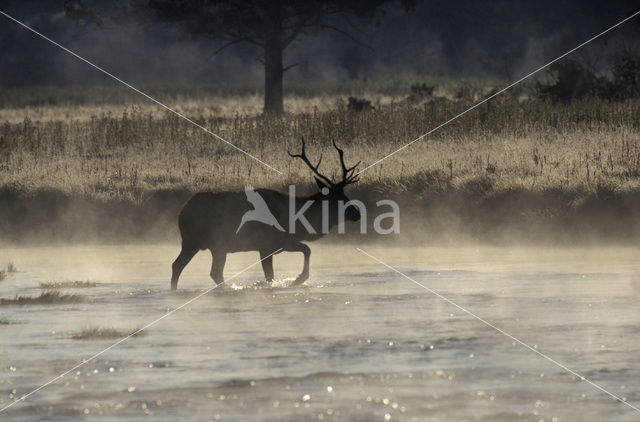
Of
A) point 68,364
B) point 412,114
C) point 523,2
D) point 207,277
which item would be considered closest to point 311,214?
point 207,277

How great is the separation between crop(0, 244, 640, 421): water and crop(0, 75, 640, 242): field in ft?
9.14

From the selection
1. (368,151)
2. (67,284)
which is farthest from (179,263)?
(368,151)

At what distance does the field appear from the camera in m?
21.2

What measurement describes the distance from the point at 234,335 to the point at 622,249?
28.7ft

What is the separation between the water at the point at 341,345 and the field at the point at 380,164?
2786mm

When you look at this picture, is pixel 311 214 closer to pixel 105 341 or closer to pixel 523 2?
pixel 105 341

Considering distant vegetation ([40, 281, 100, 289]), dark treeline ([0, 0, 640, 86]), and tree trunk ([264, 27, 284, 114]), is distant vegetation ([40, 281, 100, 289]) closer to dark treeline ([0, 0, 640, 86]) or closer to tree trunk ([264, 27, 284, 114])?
tree trunk ([264, 27, 284, 114])

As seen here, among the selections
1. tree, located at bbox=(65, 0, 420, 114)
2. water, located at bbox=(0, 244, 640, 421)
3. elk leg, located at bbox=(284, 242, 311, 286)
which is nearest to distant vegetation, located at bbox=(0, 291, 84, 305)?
water, located at bbox=(0, 244, 640, 421)

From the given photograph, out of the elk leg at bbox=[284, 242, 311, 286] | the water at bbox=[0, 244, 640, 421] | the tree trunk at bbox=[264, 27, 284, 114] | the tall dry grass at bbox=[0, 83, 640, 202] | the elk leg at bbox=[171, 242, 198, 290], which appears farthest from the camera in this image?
the tree trunk at bbox=[264, 27, 284, 114]

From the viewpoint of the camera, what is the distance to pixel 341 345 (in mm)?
11898

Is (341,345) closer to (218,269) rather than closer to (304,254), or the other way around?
(218,269)

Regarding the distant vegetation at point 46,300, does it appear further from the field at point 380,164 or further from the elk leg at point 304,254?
the field at point 380,164

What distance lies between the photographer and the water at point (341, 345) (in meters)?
9.41

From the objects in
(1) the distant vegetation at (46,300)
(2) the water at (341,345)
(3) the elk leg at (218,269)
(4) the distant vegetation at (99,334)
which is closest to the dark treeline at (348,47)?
(2) the water at (341,345)
